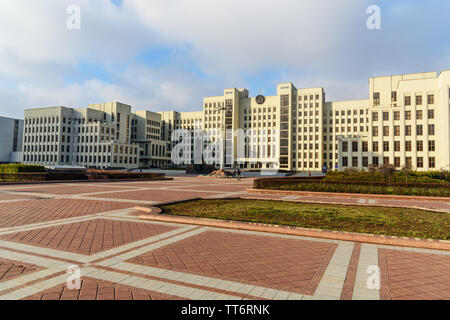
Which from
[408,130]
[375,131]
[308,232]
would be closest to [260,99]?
[375,131]

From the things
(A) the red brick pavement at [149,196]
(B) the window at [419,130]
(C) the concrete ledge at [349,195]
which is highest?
(B) the window at [419,130]

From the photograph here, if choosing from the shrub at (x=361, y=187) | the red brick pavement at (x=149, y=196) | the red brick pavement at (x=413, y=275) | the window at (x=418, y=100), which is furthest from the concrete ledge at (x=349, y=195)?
the window at (x=418, y=100)

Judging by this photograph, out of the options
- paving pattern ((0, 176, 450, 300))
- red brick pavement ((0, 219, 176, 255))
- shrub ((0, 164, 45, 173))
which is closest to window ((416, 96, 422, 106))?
paving pattern ((0, 176, 450, 300))

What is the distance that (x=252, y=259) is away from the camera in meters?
4.63

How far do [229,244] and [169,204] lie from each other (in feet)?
17.3

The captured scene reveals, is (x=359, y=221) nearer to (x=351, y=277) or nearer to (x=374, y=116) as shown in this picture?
(x=351, y=277)

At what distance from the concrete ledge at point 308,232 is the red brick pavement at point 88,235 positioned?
61 cm

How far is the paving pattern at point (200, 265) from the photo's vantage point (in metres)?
3.35

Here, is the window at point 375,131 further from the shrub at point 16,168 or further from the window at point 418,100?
the shrub at point 16,168

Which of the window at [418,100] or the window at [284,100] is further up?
the window at [284,100]

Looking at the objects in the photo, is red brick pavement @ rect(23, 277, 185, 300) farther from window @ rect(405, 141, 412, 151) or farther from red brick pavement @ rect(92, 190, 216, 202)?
window @ rect(405, 141, 412, 151)

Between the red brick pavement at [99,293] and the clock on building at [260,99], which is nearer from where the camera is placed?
the red brick pavement at [99,293]

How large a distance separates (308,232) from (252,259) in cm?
223

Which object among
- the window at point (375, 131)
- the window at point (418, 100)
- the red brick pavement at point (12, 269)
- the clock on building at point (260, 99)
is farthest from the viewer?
the clock on building at point (260, 99)
